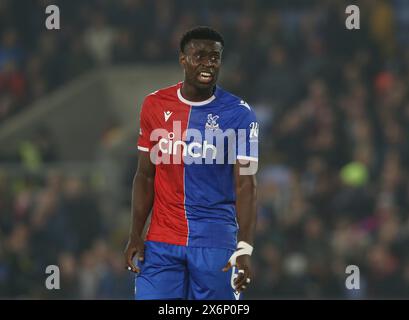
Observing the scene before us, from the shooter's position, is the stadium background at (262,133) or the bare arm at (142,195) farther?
the stadium background at (262,133)

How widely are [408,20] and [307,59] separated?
91.3 inches

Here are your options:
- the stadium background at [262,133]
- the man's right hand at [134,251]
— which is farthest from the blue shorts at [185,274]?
the stadium background at [262,133]

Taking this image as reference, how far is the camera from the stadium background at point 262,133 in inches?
564

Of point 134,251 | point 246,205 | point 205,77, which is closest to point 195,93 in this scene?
point 205,77

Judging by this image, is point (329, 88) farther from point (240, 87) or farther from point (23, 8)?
point (23, 8)

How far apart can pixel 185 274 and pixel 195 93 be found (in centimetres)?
110

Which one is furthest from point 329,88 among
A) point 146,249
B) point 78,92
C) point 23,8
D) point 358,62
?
point 146,249

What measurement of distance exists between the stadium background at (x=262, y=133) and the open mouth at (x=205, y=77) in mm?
6373

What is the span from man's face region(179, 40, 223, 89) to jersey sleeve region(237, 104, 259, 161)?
12.0 inches

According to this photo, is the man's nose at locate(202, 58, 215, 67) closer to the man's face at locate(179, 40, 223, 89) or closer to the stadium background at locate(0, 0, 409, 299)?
the man's face at locate(179, 40, 223, 89)

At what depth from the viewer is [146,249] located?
25.5ft

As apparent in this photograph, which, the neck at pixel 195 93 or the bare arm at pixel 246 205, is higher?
the neck at pixel 195 93

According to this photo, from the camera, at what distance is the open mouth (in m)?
7.63

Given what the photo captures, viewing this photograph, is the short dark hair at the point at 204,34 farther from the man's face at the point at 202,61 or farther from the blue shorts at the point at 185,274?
the blue shorts at the point at 185,274
